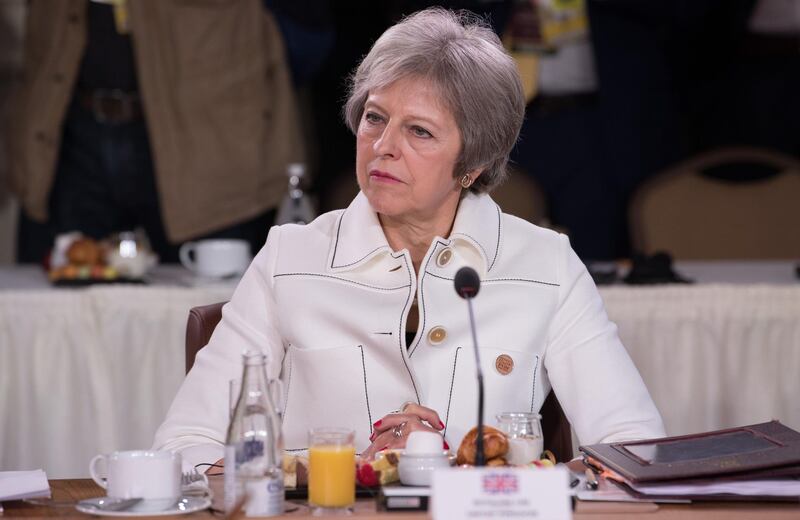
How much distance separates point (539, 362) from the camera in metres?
2.15

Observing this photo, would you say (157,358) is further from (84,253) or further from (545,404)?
(545,404)

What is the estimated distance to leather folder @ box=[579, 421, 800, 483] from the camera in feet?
5.05

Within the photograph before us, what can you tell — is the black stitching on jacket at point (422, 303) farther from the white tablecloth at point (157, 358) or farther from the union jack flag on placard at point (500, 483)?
the white tablecloth at point (157, 358)

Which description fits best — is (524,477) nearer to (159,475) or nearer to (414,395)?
(159,475)

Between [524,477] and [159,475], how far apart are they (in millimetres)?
474

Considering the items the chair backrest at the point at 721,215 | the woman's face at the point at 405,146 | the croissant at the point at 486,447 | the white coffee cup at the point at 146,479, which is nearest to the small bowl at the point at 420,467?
the croissant at the point at 486,447

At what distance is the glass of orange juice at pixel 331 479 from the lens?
1.46m

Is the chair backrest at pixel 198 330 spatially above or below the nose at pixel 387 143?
below

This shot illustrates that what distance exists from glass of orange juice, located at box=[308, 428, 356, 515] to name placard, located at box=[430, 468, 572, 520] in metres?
0.19

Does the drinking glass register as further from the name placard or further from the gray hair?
the gray hair

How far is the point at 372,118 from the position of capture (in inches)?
83.7

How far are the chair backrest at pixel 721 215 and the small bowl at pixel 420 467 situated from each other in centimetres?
265

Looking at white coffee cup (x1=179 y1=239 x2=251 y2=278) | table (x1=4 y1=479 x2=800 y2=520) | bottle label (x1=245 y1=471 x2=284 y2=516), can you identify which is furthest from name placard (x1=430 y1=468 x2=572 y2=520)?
white coffee cup (x1=179 y1=239 x2=251 y2=278)

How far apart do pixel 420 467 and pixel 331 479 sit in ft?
0.43
